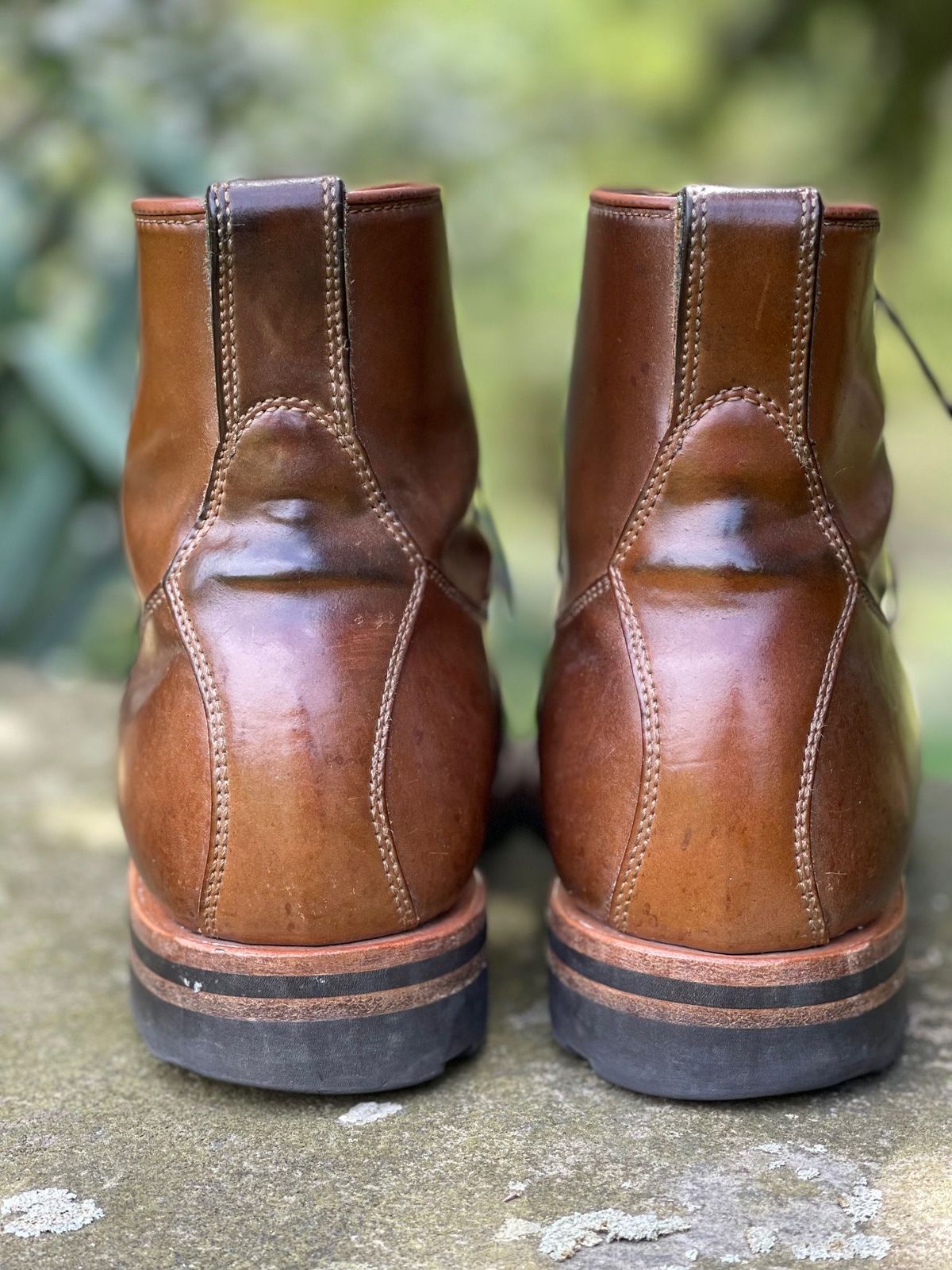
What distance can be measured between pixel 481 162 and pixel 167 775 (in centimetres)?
269

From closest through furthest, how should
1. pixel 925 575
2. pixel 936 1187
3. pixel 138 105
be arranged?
1. pixel 936 1187
2. pixel 138 105
3. pixel 925 575

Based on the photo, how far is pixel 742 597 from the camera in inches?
39.2

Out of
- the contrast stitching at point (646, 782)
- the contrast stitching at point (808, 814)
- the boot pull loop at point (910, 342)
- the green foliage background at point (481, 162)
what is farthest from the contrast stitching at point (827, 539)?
the green foliage background at point (481, 162)

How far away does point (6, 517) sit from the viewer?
239 centimetres

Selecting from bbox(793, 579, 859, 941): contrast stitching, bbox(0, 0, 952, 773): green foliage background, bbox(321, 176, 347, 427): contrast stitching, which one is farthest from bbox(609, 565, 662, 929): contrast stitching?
bbox(0, 0, 952, 773): green foliage background

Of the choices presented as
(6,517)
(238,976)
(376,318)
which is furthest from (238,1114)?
(6,517)

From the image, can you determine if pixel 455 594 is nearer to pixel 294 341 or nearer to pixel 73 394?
pixel 294 341

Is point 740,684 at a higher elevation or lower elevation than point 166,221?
lower

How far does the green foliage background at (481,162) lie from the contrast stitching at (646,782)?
723 millimetres

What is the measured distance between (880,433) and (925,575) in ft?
10.8

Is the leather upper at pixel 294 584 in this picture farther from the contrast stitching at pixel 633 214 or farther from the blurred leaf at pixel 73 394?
the blurred leaf at pixel 73 394

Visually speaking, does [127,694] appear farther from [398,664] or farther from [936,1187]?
[936,1187]

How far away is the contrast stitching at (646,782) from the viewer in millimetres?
1004

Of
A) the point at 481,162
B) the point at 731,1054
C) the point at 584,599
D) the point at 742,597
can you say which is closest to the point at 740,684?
the point at 742,597
